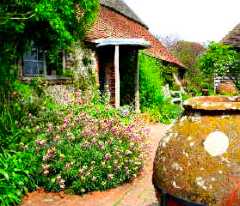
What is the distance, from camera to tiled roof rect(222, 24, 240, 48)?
2222 cm

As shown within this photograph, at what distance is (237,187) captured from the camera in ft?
11.9

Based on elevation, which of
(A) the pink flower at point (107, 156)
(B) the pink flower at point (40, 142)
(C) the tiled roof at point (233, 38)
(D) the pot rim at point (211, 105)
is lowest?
(A) the pink flower at point (107, 156)

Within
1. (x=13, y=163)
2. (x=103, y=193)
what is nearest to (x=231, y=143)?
(x=103, y=193)

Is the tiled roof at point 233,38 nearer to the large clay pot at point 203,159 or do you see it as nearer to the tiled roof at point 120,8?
the tiled roof at point 120,8

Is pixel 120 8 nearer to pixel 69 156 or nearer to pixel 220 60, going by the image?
pixel 220 60

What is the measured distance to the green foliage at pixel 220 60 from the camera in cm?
1811

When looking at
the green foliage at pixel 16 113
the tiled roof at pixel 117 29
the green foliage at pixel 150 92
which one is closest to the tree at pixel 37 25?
the green foliage at pixel 16 113

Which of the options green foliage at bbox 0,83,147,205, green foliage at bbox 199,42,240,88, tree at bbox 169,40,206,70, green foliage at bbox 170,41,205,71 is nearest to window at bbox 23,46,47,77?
green foliage at bbox 0,83,147,205

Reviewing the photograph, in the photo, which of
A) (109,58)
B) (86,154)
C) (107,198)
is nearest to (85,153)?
(86,154)

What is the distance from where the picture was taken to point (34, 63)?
43.9 feet

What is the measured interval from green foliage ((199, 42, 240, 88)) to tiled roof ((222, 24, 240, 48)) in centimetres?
317

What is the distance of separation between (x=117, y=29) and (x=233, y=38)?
606 centimetres

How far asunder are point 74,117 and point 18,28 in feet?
6.41

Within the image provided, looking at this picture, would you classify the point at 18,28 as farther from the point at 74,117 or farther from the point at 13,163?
the point at 13,163
